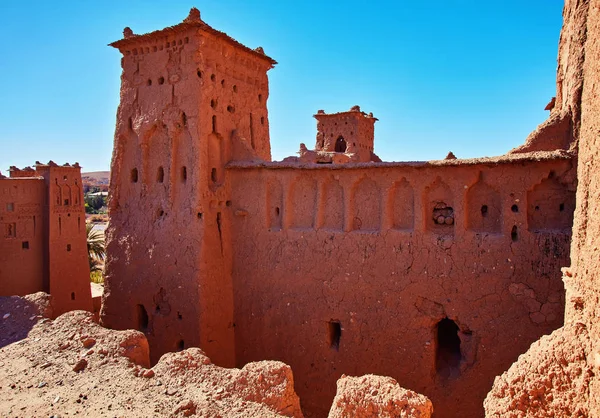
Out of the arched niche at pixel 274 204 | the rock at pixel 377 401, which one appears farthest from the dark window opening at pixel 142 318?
the rock at pixel 377 401

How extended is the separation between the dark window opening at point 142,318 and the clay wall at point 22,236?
5152 mm

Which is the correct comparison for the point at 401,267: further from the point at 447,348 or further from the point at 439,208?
the point at 447,348

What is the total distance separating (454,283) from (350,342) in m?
2.48

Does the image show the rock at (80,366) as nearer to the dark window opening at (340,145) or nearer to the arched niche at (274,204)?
the arched niche at (274,204)

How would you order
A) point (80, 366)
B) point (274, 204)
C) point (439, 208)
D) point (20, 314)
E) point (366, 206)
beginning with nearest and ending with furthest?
point (80, 366)
point (20, 314)
point (439, 208)
point (366, 206)
point (274, 204)

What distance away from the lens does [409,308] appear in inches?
392

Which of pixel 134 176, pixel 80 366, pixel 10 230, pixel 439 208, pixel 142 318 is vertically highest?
pixel 134 176

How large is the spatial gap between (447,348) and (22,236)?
41.0 feet

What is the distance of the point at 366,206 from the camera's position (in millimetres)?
10625

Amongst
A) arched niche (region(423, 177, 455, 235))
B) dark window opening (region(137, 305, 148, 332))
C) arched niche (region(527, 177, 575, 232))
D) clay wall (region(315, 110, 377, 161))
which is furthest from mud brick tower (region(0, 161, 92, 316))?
arched niche (region(527, 177, 575, 232))

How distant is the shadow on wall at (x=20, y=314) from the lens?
29.8ft

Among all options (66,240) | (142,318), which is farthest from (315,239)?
(66,240)

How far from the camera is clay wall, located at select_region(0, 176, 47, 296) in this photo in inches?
591

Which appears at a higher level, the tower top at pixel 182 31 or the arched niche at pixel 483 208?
the tower top at pixel 182 31
